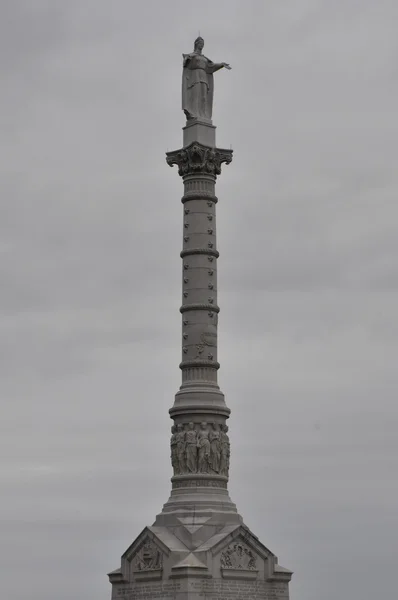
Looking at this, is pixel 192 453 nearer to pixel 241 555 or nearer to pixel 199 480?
pixel 199 480

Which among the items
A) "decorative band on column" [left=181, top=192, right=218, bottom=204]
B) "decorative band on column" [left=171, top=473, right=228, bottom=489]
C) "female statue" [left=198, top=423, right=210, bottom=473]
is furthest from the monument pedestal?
"decorative band on column" [left=171, top=473, right=228, bottom=489]

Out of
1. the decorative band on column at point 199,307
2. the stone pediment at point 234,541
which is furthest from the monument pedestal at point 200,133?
the stone pediment at point 234,541

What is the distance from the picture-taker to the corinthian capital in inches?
2103

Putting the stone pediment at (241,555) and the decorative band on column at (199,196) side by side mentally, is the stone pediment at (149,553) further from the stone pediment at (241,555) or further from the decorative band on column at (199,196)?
the decorative band on column at (199,196)

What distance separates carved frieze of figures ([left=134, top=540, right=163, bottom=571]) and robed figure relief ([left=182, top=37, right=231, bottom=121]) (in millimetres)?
13525

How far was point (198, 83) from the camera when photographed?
5453 cm

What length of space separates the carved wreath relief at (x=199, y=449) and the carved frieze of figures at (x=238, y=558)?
247cm

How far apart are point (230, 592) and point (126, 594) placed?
3457mm

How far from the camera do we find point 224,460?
51.9 metres

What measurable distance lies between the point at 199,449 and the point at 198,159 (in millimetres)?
9026

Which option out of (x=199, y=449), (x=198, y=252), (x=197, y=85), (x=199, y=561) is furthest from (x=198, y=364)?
(x=197, y=85)

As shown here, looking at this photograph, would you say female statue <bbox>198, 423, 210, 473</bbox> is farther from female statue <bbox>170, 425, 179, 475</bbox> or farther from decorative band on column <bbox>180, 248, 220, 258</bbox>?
decorative band on column <bbox>180, 248, 220, 258</bbox>

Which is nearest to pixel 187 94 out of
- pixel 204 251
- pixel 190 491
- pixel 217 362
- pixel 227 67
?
pixel 227 67

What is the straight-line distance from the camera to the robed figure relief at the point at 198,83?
5452 centimetres
